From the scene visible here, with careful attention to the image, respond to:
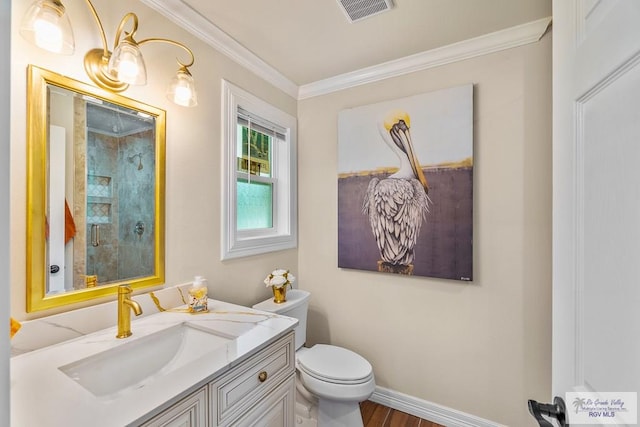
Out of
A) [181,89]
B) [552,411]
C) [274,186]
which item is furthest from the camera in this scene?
[274,186]

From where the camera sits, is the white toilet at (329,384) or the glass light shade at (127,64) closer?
the glass light shade at (127,64)

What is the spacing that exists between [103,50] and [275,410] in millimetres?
1551

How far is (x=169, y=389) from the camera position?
0.74 metres

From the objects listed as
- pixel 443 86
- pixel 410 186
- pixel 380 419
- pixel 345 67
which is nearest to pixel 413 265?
pixel 410 186

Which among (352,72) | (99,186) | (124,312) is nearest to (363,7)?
(352,72)

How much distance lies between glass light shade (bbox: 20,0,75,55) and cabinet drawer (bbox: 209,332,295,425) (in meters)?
1.17

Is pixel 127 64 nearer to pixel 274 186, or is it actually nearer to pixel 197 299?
pixel 197 299

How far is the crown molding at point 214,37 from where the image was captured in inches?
52.9

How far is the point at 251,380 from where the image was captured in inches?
38.4

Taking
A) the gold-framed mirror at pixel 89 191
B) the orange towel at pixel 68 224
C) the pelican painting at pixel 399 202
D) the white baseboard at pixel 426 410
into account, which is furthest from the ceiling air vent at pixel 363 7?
the white baseboard at pixel 426 410

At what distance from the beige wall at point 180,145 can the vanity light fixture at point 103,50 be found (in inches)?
1.7

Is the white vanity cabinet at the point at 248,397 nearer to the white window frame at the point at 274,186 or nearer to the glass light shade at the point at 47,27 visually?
the white window frame at the point at 274,186

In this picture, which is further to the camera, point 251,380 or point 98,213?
point 98,213

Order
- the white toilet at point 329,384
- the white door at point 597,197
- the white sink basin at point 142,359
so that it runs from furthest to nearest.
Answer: the white toilet at point 329,384, the white sink basin at point 142,359, the white door at point 597,197
